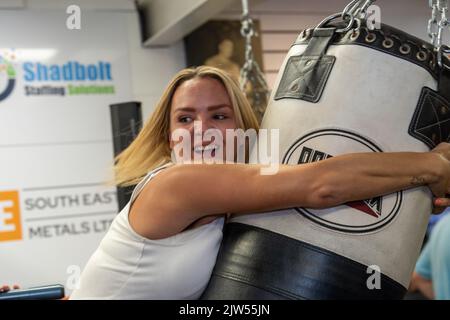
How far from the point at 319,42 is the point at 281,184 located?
42 cm

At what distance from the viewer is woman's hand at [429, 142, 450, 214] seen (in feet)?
4.76

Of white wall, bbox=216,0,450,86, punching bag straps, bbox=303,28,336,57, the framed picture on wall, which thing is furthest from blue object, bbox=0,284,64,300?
white wall, bbox=216,0,450,86

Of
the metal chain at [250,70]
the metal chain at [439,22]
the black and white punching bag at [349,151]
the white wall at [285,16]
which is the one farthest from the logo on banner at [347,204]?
the white wall at [285,16]

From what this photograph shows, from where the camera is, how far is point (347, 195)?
139 cm

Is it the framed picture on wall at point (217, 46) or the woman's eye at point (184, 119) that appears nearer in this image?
the woman's eye at point (184, 119)

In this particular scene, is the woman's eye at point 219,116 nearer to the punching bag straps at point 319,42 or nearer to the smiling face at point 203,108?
the smiling face at point 203,108

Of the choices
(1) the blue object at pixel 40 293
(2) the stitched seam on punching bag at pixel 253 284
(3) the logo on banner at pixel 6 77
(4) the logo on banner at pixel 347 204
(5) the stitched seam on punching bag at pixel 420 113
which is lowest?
(1) the blue object at pixel 40 293

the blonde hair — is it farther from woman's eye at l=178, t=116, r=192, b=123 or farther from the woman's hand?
the woman's hand

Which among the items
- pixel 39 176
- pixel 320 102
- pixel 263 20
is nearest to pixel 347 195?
pixel 320 102

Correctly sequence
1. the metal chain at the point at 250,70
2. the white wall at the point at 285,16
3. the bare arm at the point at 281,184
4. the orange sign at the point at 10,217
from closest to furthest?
the bare arm at the point at 281,184 → the metal chain at the point at 250,70 → the orange sign at the point at 10,217 → the white wall at the point at 285,16

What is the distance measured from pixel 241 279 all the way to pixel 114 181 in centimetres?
69

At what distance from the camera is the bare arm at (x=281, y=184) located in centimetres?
138

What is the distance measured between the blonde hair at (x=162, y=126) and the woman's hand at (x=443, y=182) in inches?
→ 22.4
